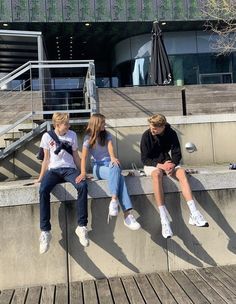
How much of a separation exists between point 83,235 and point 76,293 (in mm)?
647

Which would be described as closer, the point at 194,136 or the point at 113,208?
the point at 113,208

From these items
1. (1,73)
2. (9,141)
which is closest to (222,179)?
(9,141)

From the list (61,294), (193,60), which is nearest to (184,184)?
(61,294)

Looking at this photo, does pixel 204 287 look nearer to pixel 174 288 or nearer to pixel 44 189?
pixel 174 288

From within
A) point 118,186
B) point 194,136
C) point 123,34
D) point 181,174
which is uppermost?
point 123,34

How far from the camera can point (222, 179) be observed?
551cm

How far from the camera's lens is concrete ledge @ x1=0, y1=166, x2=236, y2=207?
5.06 meters

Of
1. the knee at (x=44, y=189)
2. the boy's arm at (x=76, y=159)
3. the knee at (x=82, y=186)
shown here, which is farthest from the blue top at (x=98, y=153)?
the knee at (x=44, y=189)

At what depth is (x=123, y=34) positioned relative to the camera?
73.5 feet

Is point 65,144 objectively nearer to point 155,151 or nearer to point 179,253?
point 155,151

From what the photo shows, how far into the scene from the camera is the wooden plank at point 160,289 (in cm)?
431

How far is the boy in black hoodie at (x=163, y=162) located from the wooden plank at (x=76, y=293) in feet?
3.88

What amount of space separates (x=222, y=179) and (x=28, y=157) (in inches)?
208

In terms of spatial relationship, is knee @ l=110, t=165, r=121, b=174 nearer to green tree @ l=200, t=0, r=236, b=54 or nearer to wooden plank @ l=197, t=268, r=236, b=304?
wooden plank @ l=197, t=268, r=236, b=304
